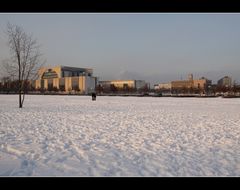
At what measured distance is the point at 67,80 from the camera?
136875 millimetres

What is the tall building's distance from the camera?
132m

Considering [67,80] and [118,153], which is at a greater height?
[67,80]

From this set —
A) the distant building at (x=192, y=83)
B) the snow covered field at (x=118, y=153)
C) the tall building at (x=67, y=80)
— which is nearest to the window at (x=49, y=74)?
Answer: the tall building at (x=67, y=80)

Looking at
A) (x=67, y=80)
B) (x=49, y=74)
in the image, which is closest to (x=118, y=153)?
(x=67, y=80)

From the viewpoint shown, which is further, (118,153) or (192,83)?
(192,83)

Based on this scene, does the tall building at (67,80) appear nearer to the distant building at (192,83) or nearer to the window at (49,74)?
the window at (49,74)

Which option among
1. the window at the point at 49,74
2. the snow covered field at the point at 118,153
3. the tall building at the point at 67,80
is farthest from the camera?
the window at the point at 49,74

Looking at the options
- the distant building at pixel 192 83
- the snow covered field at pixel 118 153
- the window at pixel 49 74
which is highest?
the window at pixel 49 74

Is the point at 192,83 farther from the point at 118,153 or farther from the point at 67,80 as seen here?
the point at 118,153

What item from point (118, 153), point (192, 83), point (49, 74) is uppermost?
point (49, 74)

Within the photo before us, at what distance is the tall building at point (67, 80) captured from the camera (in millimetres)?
132125

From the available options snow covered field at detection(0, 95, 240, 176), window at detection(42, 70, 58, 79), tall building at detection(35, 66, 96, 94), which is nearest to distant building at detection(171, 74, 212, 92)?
tall building at detection(35, 66, 96, 94)

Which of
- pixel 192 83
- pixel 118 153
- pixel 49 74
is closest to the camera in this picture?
pixel 118 153
